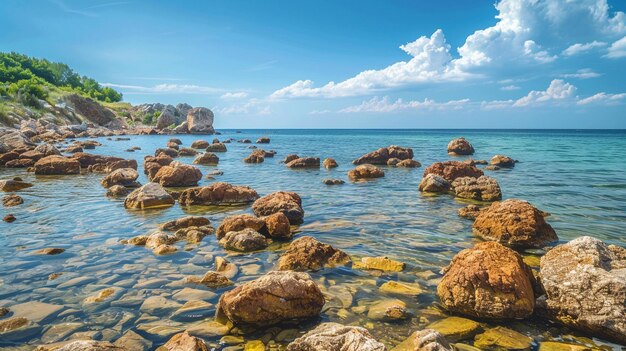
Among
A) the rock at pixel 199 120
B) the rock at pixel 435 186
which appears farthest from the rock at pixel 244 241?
the rock at pixel 199 120

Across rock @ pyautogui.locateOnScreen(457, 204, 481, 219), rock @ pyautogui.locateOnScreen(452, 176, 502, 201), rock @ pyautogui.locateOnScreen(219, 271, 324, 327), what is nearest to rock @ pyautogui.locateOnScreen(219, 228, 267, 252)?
rock @ pyautogui.locateOnScreen(219, 271, 324, 327)

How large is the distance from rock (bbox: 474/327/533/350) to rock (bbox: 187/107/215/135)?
391ft

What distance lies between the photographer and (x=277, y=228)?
31.7 ft

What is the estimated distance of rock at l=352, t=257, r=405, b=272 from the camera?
7.47m

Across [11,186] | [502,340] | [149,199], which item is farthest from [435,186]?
[11,186]

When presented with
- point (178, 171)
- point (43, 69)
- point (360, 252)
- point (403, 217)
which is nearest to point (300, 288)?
point (360, 252)

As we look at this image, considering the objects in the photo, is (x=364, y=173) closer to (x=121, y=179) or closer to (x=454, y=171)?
(x=454, y=171)

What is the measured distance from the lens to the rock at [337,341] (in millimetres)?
4098

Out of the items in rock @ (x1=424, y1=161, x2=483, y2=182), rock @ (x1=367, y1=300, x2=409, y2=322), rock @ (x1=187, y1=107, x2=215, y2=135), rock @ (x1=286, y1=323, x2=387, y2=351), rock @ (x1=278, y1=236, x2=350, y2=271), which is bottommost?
rock @ (x1=367, y1=300, x2=409, y2=322)

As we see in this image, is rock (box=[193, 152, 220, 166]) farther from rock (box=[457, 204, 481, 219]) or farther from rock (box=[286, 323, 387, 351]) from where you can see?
rock (box=[286, 323, 387, 351])

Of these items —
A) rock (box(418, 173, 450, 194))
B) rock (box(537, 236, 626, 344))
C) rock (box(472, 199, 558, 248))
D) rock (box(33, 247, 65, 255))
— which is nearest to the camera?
rock (box(537, 236, 626, 344))

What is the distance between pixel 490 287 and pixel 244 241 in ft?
17.2

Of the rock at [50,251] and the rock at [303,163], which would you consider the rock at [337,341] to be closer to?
the rock at [50,251]

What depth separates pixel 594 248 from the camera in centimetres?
591
